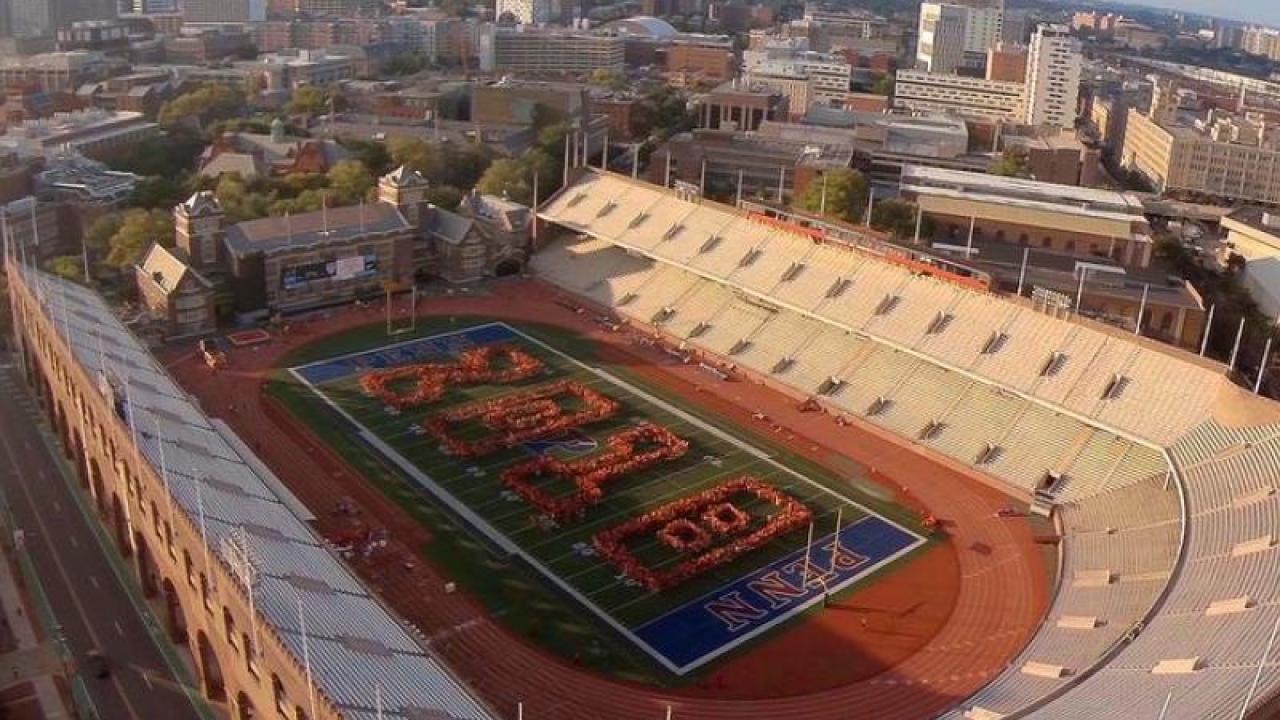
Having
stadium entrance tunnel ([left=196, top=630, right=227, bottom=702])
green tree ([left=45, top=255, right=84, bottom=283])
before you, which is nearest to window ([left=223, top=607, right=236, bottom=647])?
stadium entrance tunnel ([left=196, top=630, right=227, bottom=702])

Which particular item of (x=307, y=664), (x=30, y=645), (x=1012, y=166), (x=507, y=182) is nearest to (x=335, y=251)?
(x=507, y=182)

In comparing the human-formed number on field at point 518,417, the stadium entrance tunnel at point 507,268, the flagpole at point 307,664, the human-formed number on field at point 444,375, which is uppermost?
the stadium entrance tunnel at point 507,268

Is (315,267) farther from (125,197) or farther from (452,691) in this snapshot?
(452,691)

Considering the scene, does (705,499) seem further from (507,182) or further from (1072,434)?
(507,182)

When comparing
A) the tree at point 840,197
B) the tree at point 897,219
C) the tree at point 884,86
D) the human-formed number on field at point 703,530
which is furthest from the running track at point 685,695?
the tree at point 884,86

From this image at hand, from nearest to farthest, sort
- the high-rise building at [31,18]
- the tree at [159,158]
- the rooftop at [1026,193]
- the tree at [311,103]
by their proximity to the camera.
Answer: the rooftop at [1026,193] < the tree at [159,158] < the tree at [311,103] < the high-rise building at [31,18]

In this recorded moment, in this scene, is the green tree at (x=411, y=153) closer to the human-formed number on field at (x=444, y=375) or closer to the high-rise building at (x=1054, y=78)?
the human-formed number on field at (x=444, y=375)
